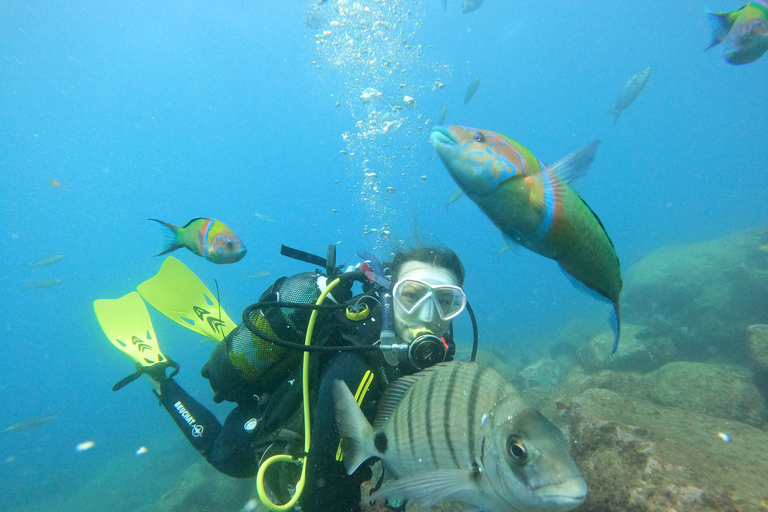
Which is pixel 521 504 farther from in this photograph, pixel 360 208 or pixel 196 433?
pixel 360 208

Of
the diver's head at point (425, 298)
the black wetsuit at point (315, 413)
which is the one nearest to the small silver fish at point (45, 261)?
the black wetsuit at point (315, 413)

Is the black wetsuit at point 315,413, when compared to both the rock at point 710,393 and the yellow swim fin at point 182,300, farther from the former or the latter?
the rock at point 710,393

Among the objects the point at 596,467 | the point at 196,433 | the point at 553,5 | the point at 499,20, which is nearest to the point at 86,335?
the point at 196,433

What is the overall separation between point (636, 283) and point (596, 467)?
14.7m

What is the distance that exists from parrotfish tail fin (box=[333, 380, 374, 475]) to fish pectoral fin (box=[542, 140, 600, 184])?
1389 mm

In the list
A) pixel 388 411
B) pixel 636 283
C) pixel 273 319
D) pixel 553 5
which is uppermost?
pixel 553 5

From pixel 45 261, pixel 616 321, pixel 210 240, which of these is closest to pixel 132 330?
pixel 210 240

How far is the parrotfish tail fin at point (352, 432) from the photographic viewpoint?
63.1 inches

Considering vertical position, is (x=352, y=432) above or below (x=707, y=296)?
above

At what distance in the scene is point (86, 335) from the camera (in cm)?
5644

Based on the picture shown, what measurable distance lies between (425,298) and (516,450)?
1505 millimetres

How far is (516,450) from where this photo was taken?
1028 mm

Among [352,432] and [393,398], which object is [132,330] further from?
→ [393,398]

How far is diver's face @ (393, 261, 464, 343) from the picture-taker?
246 cm
